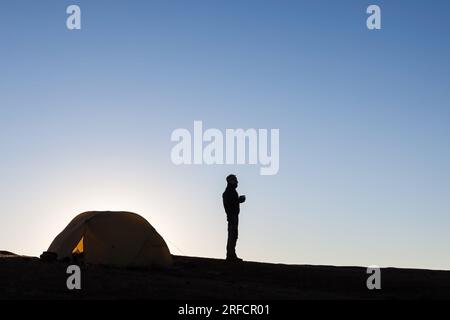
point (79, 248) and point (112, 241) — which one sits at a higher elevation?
point (112, 241)

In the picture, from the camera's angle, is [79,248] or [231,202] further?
[231,202]

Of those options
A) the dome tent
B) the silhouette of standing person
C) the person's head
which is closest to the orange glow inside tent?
the dome tent

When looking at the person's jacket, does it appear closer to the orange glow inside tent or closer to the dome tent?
the dome tent

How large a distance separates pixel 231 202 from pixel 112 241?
4.71m

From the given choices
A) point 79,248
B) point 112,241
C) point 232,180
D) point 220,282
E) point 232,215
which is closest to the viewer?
point 220,282

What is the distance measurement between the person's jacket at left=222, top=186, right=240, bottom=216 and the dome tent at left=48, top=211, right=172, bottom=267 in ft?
8.93

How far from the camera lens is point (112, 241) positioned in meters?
28.3

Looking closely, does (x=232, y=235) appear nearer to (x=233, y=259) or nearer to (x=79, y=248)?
(x=233, y=259)

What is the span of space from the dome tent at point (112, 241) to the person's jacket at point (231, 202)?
8.93 feet

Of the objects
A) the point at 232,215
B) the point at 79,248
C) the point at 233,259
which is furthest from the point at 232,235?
the point at 79,248
